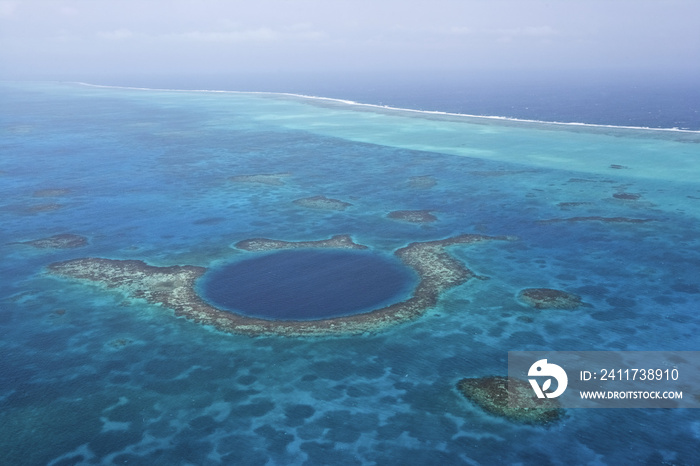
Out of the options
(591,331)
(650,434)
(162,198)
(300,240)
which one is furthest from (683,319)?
(162,198)

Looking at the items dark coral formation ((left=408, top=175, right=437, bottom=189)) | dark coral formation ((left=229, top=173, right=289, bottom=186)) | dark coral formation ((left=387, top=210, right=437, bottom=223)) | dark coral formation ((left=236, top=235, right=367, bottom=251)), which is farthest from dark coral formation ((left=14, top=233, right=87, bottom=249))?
dark coral formation ((left=408, top=175, right=437, bottom=189))

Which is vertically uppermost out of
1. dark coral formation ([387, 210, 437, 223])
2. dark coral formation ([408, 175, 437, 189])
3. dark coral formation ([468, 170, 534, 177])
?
dark coral formation ([468, 170, 534, 177])

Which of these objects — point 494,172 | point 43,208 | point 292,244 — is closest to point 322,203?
point 292,244

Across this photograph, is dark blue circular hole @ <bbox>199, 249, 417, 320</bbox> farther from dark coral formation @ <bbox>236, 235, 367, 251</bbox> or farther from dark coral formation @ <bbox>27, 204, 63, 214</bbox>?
dark coral formation @ <bbox>27, 204, 63, 214</bbox>

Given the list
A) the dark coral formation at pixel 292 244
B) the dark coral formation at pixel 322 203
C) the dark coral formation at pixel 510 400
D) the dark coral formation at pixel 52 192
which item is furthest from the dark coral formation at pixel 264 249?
the dark coral formation at pixel 52 192

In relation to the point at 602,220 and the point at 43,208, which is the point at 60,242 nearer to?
the point at 43,208

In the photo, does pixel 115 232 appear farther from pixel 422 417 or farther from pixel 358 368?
pixel 422 417
